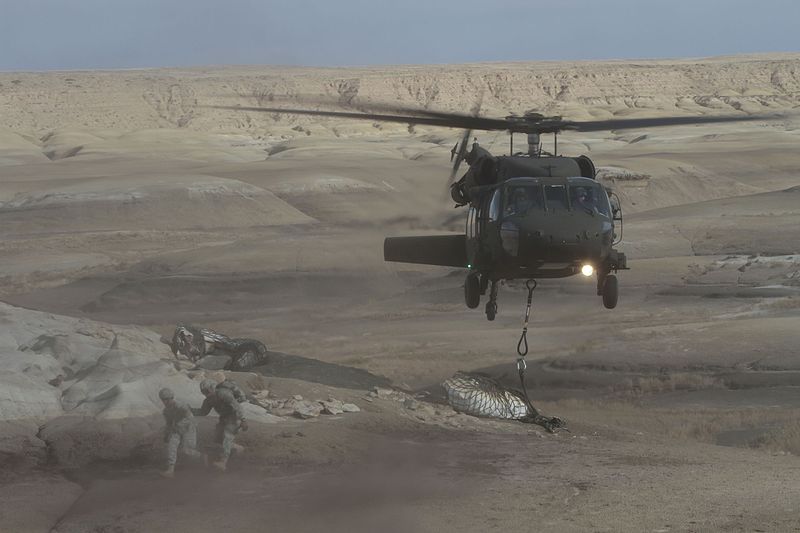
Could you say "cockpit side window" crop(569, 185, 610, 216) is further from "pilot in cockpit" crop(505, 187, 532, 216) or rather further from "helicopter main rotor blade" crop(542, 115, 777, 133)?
"helicopter main rotor blade" crop(542, 115, 777, 133)

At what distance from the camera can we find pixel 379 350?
43344mm

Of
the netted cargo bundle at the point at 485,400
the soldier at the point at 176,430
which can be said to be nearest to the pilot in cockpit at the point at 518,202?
the soldier at the point at 176,430

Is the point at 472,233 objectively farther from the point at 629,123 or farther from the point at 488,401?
the point at 488,401

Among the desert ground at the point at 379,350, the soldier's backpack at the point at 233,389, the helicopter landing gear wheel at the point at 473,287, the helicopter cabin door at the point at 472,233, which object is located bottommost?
the desert ground at the point at 379,350

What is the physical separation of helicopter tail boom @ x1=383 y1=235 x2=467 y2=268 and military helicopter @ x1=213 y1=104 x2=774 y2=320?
0.97 m

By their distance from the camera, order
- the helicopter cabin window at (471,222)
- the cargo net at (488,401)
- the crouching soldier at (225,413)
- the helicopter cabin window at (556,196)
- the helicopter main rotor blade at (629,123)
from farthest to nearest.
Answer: the cargo net at (488,401), the helicopter cabin window at (471,222), the crouching soldier at (225,413), the helicopter main rotor blade at (629,123), the helicopter cabin window at (556,196)

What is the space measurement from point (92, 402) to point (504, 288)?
101 feet

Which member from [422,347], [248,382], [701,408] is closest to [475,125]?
[248,382]

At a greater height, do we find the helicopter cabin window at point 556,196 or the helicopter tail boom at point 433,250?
the helicopter cabin window at point 556,196

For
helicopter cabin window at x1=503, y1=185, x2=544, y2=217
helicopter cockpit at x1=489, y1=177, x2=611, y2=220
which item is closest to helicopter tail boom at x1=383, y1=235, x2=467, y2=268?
helicopter cockpit at x1=489, y1=177, x2=611, y2=220

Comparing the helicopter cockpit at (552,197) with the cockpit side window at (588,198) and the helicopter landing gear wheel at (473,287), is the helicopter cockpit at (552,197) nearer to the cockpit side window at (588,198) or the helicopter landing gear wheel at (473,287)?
the cockpit side window at (588,198)

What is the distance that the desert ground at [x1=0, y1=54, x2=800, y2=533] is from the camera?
72.3 feet

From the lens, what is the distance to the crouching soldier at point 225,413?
23.3 metres

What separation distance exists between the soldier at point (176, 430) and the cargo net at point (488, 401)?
8.35m
